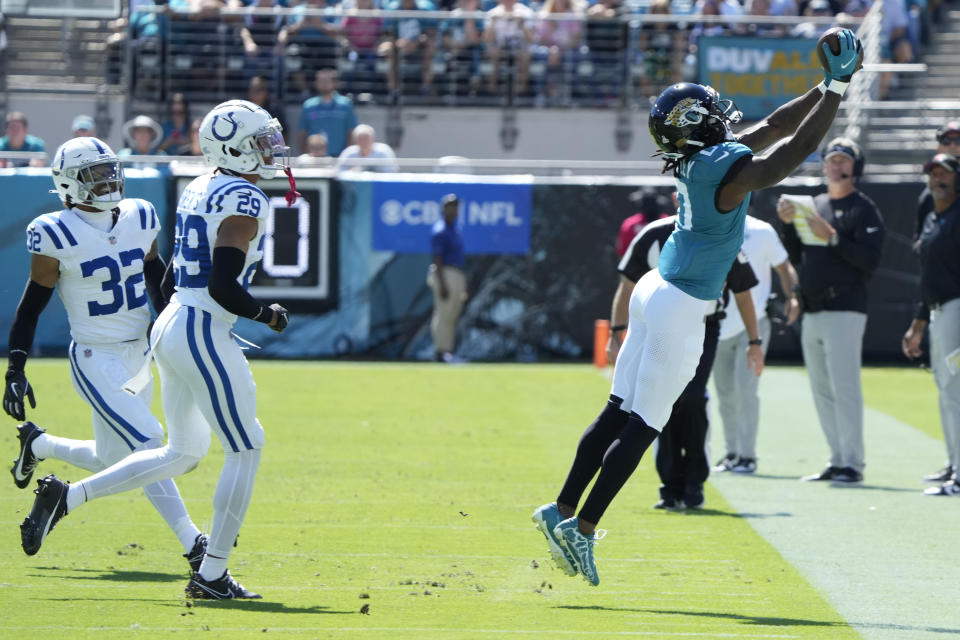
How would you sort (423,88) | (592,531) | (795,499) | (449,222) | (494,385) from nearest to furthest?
(592,531), (795,499), (494,385), (449,222), (423,88)

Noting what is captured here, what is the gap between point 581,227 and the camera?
1614 centimetres

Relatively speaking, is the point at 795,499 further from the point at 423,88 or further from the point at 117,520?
the point at 423,88

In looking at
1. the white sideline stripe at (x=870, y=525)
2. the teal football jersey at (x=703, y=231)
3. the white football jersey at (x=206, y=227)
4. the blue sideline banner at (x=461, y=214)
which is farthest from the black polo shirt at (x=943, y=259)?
the blue sideline banner at (x=461, y=214)

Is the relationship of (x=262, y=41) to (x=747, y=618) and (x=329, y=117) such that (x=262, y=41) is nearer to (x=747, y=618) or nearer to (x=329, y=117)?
(x=329, y=117)

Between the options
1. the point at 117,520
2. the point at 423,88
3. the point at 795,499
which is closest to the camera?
the point at 117,520

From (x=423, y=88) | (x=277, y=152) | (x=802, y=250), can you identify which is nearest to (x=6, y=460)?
(x=277, y=152)

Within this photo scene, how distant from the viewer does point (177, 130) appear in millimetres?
17031

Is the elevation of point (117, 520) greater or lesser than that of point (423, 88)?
lesser

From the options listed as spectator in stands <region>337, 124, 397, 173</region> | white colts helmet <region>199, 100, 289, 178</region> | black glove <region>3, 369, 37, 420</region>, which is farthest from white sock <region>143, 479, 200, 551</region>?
spectator in stands <region>337, 124, 397, 173</region>

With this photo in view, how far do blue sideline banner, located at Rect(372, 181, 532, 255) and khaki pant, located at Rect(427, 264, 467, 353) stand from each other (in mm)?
440

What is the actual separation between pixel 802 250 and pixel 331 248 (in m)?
7.90

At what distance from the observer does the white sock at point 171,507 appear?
5.68 m

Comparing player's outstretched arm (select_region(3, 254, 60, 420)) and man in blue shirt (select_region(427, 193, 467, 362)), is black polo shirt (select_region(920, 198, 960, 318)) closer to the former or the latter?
player's outstretched arm (select_region(3, 254, 60, 420))

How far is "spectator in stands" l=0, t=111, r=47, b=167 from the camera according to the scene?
15836 mm
